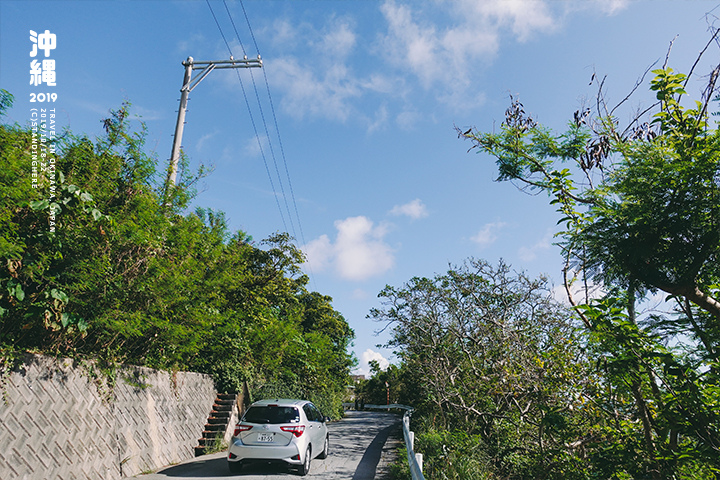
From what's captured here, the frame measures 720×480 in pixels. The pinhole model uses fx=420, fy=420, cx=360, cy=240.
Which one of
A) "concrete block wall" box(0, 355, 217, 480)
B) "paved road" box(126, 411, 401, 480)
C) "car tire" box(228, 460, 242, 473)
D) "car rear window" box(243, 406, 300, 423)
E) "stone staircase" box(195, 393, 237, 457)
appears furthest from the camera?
"stone staircase" box(195, 393, 237, 457)

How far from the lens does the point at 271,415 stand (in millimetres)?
9656

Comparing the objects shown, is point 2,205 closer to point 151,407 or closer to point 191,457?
point 151,407

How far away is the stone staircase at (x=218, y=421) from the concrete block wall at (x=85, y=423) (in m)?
0.78

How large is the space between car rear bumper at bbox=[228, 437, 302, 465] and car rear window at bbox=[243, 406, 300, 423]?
53 centimetres

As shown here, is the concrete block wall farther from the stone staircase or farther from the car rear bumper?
the car rear bumper

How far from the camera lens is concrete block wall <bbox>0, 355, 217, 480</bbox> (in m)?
6.30

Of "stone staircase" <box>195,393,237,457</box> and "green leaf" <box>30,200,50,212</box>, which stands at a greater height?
"green leaf" <box>30,200,50,212</box>

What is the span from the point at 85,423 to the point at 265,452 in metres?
3.53

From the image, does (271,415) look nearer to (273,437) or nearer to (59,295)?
(273,437)

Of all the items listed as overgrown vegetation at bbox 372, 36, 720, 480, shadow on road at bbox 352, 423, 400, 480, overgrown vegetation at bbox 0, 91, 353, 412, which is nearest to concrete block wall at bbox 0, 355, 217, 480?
overgrown vegetation at bbox 0, 91, 353, 412

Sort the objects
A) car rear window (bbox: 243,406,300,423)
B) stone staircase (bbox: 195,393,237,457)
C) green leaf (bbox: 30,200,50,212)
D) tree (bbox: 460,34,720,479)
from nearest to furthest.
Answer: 1. tree (bbox: 460,34,720,479)
2. green leaf (bbox: 30,200,50,212)
3. car rear window (bbox: 243,406,300,423)
4. stone staircase (bbox: 195,393,237,457)

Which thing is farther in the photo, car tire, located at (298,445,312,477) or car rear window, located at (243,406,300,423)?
car rear window, located at (243,406,300,423)

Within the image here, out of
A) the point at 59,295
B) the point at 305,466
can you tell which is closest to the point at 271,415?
the point at 305,466

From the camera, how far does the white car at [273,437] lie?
9109 millimetres
